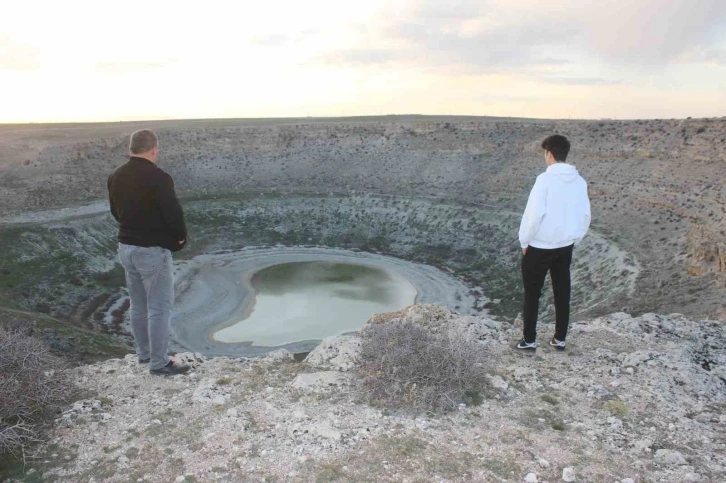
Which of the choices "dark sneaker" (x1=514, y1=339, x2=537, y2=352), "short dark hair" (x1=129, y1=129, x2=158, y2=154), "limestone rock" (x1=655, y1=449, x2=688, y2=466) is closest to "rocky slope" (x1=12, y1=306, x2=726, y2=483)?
"limestone rock" (x1=655, y1=449, x2=688, y2=466)

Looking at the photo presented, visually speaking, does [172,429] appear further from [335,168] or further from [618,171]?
[335,168]

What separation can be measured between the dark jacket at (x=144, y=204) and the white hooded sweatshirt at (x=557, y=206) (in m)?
4.30

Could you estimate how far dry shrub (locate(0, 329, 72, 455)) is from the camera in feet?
14.1

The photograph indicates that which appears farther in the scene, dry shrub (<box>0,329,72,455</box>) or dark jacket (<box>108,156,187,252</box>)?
dark jacket (<box>108,156,187,252</box>)

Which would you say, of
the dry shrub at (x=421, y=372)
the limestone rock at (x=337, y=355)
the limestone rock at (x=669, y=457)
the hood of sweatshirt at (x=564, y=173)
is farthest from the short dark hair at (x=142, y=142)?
the limestone rock at (x=669, y=457)

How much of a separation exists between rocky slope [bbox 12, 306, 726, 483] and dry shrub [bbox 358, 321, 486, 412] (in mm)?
165

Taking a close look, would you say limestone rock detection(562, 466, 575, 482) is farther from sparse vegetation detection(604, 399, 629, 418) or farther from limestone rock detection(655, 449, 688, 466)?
sparse vegetation detection(604, 399, 629, 418)

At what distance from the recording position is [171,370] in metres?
6.05

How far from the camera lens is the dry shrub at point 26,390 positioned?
169 inches

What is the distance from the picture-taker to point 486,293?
24984 millimetres

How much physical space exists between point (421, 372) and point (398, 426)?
2.69 ft

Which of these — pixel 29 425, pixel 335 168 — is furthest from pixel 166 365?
pixel 335 168

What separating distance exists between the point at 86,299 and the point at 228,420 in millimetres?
22062

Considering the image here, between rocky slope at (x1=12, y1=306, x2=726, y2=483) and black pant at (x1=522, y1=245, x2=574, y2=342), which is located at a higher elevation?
black pant at (x1=522, y1=245, x2=574, y2=342)
